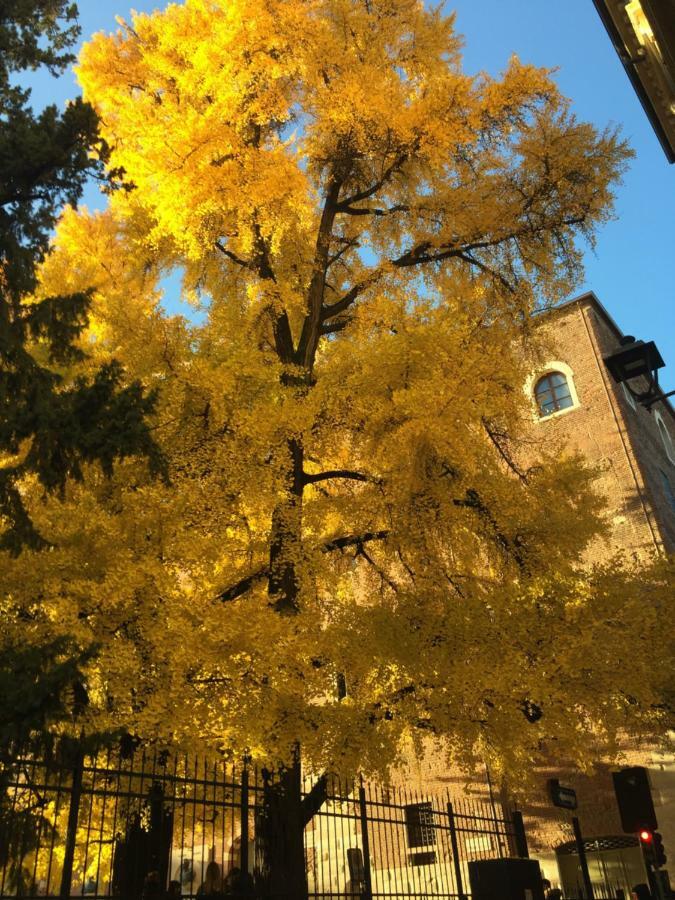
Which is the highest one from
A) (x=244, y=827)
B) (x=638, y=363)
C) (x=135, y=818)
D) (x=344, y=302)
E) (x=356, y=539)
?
(x=344, y=302)

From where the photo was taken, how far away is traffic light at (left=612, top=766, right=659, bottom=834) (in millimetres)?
7992

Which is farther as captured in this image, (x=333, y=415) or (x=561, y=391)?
(x=561, y=391)

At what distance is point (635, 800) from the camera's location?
8.09m

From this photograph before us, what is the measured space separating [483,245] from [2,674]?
448 inches

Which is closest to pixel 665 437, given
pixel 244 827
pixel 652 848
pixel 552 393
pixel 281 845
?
pixel 552 393

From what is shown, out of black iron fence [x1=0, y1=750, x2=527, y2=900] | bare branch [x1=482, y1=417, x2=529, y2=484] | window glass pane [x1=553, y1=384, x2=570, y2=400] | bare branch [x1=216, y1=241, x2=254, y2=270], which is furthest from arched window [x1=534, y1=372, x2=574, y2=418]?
black iron fence [x1=0, y1=750, x2=527, y2=900]

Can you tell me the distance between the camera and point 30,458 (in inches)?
223

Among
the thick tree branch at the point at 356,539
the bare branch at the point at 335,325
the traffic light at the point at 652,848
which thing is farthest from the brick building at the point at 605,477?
the traffic light at the point at 652,848

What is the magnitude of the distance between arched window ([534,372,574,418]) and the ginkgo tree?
940cm

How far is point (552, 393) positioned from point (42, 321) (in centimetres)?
1836

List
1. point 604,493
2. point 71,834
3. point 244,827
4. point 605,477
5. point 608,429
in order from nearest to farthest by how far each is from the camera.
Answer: point 71,834 < point 244,827 < point 604,493 < point 605,477 < point 608,429

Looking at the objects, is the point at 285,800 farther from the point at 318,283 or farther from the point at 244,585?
the point at 318,283

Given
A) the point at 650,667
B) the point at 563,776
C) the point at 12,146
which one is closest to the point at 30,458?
the point at 12,146

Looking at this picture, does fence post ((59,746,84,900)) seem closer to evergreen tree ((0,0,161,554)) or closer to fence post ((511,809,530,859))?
evergreen tree ((0,0,161,554))
